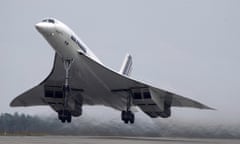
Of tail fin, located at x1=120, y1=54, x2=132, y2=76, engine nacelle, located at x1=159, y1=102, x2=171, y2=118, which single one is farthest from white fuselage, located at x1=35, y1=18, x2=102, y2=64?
tail fin, located at x1=120, y1=54, x2=132, y2=76

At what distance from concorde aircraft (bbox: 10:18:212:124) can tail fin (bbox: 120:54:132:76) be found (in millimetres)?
4633

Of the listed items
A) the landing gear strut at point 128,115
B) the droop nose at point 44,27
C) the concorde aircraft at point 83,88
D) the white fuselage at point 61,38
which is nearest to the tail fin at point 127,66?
the concorde aircraft at point 83,88

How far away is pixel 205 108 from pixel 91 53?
23.9ft

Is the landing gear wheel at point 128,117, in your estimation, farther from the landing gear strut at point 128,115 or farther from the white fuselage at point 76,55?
the white fuselage at point 76,55

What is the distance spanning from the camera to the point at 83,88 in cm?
2883

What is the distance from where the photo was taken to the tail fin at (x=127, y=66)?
3509 cm

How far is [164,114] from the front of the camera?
28.0 metres

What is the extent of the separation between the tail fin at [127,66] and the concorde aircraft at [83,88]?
4.63 metres

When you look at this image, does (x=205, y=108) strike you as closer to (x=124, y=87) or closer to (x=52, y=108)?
(x=124, y=87)

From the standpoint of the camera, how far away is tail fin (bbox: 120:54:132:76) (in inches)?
1382

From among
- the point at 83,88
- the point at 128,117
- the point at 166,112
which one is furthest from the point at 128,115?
the point at 83,88

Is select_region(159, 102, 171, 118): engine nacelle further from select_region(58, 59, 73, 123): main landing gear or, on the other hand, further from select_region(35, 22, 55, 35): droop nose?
select_region(35, 22, 55, 35): droop nose

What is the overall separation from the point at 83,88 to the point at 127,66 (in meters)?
7.31

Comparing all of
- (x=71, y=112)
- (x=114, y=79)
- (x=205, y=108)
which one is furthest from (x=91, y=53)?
(x=205, y=108)
